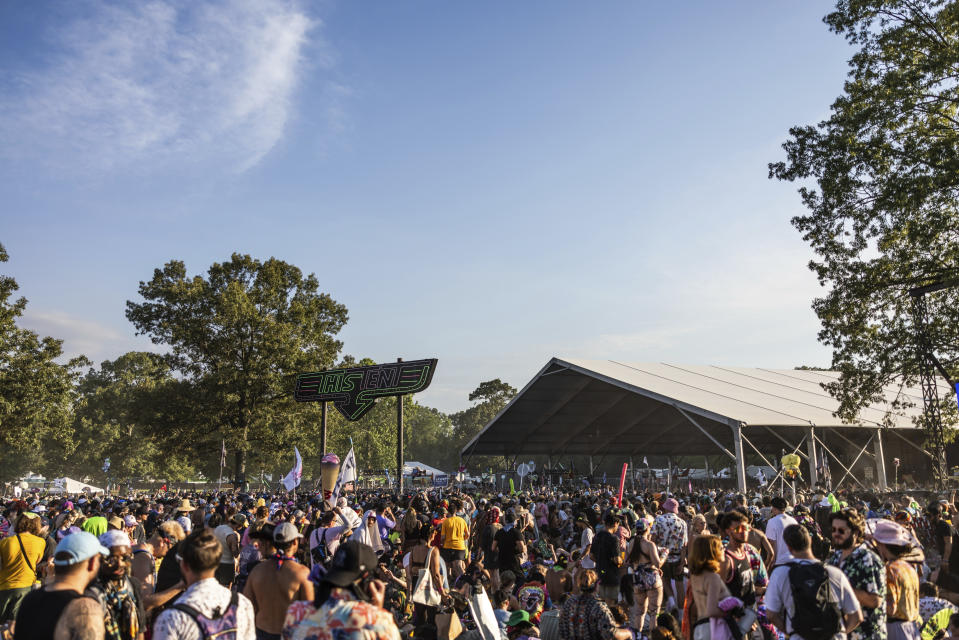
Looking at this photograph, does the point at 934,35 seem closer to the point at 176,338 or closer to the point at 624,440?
the point at 624,440

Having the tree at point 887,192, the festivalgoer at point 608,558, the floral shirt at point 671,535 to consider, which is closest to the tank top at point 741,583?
the floral shirt at point 671,535

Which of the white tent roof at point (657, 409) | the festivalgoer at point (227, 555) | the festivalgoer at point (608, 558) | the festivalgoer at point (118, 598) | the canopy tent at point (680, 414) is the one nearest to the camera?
the festivalgoer at point (118, 598)

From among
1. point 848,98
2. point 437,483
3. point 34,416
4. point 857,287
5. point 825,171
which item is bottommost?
point 437,483

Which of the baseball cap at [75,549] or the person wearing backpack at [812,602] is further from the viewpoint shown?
the person wearing backpack at [812,602]

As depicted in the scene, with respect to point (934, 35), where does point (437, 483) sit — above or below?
below

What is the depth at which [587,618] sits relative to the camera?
5.92 metres

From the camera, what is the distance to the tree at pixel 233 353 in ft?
130

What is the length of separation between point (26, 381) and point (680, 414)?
31.7 metres

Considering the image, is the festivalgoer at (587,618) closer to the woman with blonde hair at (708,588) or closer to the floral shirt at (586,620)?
the floral shirt at (586,620)

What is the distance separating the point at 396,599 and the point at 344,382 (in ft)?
75.3

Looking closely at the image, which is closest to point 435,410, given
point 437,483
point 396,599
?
point 437,483

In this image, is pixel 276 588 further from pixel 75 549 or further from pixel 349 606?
pixel 349 606

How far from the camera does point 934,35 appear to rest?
62.3ft

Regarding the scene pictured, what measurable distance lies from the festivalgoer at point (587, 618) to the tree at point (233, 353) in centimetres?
3556
